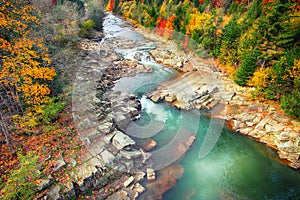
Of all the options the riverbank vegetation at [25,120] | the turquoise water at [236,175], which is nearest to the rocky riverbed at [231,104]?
the turquoise water at [236,175]

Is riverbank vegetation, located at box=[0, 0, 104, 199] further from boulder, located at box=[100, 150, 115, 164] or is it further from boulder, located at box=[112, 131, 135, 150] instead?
boulder, located at box=[112, 131, 135, 150]

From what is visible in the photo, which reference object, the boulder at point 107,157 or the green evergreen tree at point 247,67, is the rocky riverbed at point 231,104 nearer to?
the green evergreen tree at point 247,67

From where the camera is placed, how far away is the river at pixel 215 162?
1502 centimetres

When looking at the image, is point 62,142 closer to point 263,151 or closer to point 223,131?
point 223,131

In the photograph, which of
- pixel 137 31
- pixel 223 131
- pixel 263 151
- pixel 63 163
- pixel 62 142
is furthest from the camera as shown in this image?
pixel 137 31

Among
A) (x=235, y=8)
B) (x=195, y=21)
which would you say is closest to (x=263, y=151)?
(x=195, y=21)

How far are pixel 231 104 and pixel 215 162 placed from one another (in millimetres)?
10583

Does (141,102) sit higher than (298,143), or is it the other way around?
(298,143)

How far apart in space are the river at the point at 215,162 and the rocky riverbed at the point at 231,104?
112cm

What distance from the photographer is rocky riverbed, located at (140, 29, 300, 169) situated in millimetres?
18969

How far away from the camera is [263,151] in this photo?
19.0m

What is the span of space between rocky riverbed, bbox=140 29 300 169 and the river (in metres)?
1.12

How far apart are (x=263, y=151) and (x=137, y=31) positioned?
53350 millimetres

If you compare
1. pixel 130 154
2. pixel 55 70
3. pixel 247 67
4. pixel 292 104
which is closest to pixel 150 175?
pixel 130 154
